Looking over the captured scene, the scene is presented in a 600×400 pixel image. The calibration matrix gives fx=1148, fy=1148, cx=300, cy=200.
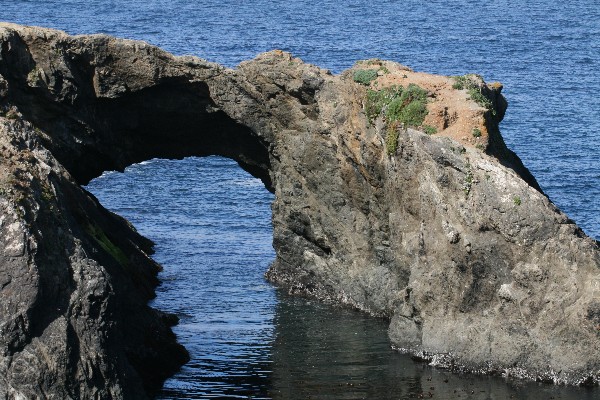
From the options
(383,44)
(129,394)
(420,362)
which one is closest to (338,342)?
(420,362)

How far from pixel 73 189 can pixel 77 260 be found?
24.3 ft

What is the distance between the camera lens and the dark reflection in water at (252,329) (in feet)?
156

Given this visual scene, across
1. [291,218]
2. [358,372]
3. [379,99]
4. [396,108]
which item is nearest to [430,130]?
[396,108]

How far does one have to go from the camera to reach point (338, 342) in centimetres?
5428

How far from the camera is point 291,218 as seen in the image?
6347 cm

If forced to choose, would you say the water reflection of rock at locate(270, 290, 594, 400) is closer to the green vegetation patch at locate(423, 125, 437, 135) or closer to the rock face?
the rock face

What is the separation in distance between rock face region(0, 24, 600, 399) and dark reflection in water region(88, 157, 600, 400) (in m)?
1.30

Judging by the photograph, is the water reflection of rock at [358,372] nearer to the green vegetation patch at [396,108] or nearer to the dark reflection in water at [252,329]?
the dark reflection in water at [252,329]

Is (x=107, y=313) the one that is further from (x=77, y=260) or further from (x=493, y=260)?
(x=493, y=260)

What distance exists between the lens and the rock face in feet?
139

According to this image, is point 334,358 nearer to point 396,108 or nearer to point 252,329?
point 252,329

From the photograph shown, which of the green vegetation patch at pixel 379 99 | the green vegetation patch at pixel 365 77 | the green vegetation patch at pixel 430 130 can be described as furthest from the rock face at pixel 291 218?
the green vegetation patch at pixel 379 99

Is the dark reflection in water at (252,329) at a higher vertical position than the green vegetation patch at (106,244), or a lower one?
lower

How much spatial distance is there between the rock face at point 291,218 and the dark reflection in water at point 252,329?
130 centimetres
